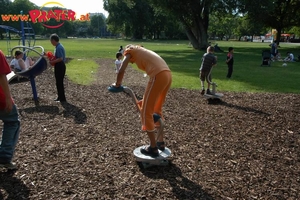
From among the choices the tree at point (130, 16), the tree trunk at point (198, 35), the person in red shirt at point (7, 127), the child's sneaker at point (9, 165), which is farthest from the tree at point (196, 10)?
the child's sneaker at point (9, 165)

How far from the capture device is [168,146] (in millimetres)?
5266

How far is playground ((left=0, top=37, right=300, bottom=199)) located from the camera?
3771mm

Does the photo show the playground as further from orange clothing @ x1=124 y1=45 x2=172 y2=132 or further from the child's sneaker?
orange clothing @ x1=124 y1=45 x2=172 y2=132

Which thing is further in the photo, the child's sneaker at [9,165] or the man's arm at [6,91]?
the child's sneaker at [9,165]

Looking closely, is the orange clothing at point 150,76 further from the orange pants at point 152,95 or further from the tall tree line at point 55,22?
the tall tree line at point 55,22

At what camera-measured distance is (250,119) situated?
6965mm

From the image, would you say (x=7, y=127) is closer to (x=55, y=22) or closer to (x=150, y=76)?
(x=150, y=76)

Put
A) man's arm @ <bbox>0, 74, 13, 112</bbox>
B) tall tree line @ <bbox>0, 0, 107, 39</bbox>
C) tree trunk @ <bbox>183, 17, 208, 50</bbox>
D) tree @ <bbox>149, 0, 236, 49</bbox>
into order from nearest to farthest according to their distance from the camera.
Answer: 1. man's arm @ <bbox>0, 74, 13, 112</bbox>
2. tree @ <bbox>149, 0, 236, 49</bbox>
3. tree trunk @ <bbox>183, 17, 208, 50</bbox>
4. tall tree line @ <bbox>0, 0, 107, 39</bbox>

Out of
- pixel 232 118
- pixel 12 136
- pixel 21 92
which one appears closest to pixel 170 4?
pixel 21 92

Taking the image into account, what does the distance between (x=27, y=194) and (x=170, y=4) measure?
33.8m

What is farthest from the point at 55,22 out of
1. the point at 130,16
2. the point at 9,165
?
the point at 9,165

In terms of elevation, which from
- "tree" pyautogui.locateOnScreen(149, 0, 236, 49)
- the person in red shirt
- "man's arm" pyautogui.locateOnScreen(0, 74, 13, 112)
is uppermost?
"tree" pyautogui.locateOnScreen(149, 0, 236, 49)

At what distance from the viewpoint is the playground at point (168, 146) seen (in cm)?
377

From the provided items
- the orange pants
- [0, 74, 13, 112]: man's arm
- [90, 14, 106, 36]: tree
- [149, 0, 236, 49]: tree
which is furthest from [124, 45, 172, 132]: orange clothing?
[90, 14, 106, 36]: tree
